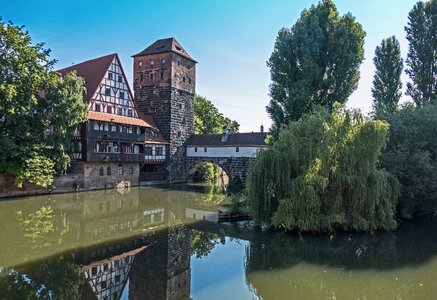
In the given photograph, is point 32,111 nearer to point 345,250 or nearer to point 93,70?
point 93,70

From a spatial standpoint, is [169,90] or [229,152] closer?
[229,152]

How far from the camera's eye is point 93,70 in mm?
29641

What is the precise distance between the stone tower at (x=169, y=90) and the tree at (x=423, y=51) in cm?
2034

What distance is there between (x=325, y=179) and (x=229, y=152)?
70.6 ft

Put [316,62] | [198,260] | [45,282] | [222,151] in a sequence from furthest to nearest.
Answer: [222,151] < [316,62] < [198,260] < [45,282]

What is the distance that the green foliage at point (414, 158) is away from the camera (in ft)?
51.9

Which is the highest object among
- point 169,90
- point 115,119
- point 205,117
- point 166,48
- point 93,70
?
point 166,48

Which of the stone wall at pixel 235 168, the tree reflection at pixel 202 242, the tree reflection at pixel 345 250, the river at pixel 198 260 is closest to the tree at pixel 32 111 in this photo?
the river at pixel 198 260

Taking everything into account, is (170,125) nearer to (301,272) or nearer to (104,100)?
(104,100)

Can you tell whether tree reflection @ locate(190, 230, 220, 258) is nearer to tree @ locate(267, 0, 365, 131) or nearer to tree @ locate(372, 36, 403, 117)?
tree @ locate(267, 0, 365, 131)

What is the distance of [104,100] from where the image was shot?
1126 inches

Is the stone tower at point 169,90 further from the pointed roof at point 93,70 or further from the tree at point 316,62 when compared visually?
the tree at point 316,62

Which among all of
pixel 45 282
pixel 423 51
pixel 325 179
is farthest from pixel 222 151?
pixel 45 282

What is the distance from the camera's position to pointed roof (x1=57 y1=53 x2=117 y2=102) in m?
28.0
